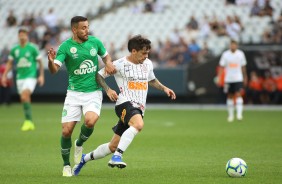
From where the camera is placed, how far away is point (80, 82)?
10.5m

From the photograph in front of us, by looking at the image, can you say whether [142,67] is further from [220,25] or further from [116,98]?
[220,25]

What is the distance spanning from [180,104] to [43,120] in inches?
394

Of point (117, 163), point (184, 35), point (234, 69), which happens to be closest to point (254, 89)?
point (184, 35)

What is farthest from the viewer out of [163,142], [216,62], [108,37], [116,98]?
[108,37]

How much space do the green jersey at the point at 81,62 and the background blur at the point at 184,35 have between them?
757 inches

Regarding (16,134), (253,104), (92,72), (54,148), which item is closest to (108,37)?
(253,104)

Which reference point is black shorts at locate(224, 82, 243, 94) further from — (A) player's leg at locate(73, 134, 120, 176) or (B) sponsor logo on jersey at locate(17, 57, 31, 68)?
(A) player's leg at locate(73, 134, 120, 176)

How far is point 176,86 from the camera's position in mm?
30422

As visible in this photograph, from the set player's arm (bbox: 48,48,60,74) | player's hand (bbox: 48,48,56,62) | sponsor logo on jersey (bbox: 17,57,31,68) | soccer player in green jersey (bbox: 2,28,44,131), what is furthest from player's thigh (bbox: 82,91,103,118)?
sponsor logo on jersey (bbox: 17,57,31,68)

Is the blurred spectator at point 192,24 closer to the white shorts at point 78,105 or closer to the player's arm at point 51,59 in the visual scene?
the white shorts at point 78,105

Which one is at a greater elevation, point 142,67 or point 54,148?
point 142,67

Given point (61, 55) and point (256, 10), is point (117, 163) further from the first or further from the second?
point (256, 10)

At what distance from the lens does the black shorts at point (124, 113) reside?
10.0 meters

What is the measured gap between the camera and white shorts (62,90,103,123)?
10.4 meters
